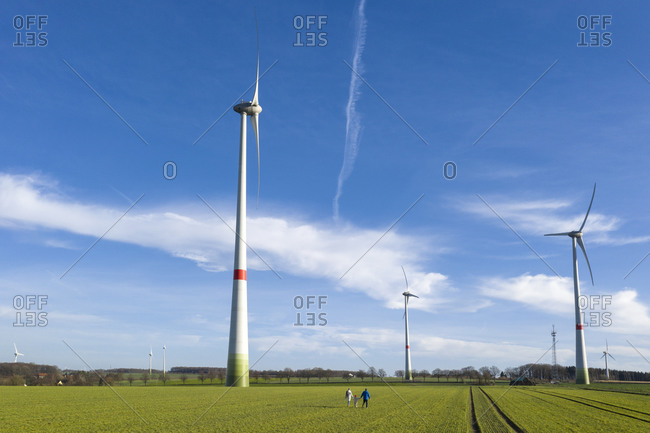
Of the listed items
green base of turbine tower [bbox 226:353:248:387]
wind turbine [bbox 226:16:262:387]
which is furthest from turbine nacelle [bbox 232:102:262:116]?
green base of turbine tower [bbox 226:353:248:387]

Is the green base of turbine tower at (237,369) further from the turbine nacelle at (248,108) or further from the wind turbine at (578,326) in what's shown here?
the wind turbine at (578,326)

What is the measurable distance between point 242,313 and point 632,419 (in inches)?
2271

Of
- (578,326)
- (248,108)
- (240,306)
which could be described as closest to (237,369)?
(240,306)

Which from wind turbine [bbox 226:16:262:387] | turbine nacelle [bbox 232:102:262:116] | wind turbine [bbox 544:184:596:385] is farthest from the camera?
wind turbine [bbox 544:184:596:385]

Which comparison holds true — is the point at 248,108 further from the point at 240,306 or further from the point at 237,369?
the point at 237,369

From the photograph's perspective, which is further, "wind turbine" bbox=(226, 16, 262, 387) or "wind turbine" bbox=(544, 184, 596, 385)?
"wind turbine" bbox=(544, 184, 596, 385)

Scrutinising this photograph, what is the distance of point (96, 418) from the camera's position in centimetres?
4175

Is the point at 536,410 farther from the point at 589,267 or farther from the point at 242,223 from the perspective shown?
the point at 589,267

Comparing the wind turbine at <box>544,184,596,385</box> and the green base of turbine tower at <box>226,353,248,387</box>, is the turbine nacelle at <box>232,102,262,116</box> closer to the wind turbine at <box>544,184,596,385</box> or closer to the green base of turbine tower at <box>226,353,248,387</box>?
the green base of turbine tower at <box>226,353,248,387</box>

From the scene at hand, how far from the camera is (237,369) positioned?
86.6 meters

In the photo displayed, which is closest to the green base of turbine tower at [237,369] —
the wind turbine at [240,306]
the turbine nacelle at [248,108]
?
the wind turbine at [240,306]

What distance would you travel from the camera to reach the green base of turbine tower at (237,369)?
8572 centimetres

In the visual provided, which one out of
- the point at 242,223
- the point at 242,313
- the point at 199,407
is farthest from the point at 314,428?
the point at 242,223

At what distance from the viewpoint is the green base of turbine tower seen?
85725 millimetres
